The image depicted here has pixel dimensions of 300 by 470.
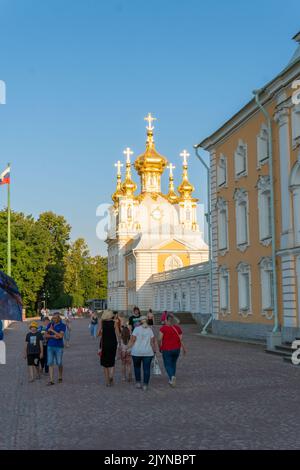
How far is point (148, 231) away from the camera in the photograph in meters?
69.9

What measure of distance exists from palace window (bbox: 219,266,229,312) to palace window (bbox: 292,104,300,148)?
9.00 m

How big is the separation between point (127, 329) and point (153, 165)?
60849 millimetres

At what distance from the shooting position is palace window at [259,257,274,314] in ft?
78.7

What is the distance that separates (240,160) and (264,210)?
3499 mm

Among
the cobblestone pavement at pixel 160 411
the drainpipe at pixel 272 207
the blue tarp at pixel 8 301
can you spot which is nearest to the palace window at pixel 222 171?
the drainpipe at pixel 272 207

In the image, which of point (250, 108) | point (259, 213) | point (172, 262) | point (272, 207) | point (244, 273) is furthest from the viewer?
point (172, 262)

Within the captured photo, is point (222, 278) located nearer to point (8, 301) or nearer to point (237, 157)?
point (237, 157)

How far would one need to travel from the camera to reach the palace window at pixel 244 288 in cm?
2641

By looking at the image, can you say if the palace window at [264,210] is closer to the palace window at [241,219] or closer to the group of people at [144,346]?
the palace window at [241,219]

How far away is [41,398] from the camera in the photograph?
466 inches

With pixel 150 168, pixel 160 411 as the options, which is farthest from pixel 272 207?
pixel 150 168

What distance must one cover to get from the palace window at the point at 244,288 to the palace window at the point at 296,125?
6.68m

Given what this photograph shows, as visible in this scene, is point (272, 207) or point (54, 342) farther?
point (272, 207)
